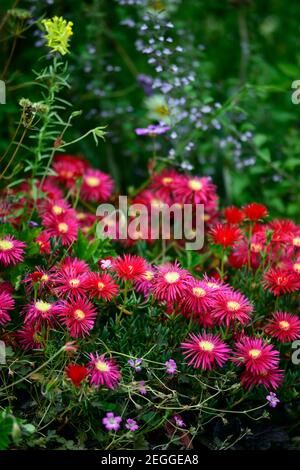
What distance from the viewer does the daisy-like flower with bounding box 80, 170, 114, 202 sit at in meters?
2.19

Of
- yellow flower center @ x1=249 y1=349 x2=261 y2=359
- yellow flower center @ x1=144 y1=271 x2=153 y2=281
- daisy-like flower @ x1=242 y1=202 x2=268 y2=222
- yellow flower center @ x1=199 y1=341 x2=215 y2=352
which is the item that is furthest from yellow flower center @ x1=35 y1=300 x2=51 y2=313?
daisy-like flower @ x1=242 y1=202 x2=268 y2=222

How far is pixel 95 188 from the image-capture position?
2.19 metres

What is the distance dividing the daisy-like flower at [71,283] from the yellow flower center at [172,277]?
7.4 inches

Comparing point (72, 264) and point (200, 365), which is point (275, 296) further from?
point (72, 264)

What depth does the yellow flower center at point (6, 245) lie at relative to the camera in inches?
65.1

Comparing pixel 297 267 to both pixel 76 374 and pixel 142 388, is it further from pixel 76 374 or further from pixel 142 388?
pixel 76 374

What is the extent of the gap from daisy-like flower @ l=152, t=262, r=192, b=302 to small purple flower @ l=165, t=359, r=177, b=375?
0.45 ft

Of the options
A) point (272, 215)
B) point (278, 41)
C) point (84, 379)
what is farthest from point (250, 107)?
point (84, 379)

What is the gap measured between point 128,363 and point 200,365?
0.59 ft

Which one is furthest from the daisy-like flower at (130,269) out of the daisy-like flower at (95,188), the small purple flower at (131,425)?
the daisy-like flower at (95,188)

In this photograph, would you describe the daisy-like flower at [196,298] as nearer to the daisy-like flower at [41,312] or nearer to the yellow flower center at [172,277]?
the yellow flower center at [172,277]

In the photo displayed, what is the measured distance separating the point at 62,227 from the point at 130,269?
313mm

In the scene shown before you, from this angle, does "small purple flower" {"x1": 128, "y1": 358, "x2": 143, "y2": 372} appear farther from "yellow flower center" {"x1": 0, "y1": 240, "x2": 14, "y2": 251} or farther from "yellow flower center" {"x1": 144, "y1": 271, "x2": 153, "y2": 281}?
"yellow flower center" {"x1": 0, "y1": 240, "x2": 14, "y2": 251}

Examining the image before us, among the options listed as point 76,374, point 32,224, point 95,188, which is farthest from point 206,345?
point 95,188
